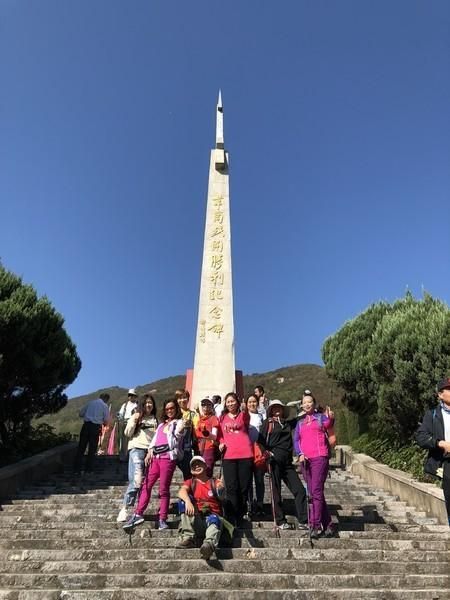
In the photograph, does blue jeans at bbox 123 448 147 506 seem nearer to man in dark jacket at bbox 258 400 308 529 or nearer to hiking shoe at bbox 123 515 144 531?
hiking shoe at bbox 123 515 144 531

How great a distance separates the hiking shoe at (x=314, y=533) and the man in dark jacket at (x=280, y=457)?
1.07 ft

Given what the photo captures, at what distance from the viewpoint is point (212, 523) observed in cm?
509

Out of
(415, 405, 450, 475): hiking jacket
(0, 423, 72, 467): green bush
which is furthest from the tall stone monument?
(415, 405, 450, 475): hiking jacket

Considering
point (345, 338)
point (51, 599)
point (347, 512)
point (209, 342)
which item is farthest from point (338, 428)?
point (51, 599)

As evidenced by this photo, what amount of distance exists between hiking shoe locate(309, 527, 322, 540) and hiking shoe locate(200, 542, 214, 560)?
1.25 metres

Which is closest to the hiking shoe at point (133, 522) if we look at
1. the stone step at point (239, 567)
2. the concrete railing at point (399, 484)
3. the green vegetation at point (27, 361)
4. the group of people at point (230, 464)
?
the group of people at point (230, 464)

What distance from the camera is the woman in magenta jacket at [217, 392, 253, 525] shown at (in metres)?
5.84

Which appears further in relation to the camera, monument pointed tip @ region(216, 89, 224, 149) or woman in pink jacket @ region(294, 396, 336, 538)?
monument pointed tip @ region(216, 89, 224, 149)

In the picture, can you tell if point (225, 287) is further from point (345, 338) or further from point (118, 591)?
point (118, 591)

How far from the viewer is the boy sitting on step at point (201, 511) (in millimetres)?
5004

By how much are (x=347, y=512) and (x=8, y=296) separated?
775cm

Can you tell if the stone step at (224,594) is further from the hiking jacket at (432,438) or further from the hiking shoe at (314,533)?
the hiking jacket at (432,438)

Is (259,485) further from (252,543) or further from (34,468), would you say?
(34,468)

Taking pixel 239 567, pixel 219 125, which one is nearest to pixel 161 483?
pixel 239 567
